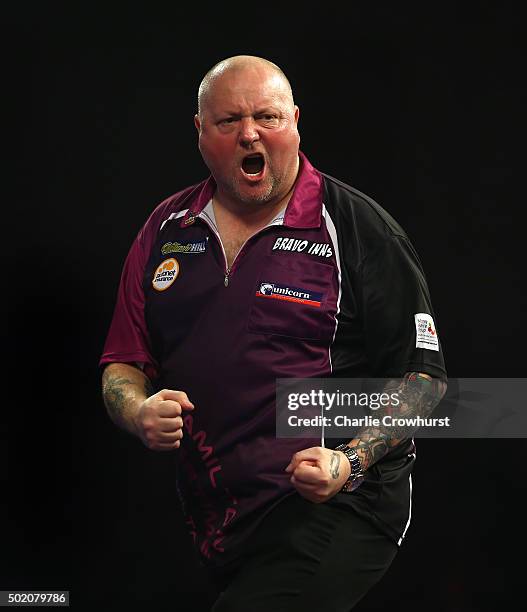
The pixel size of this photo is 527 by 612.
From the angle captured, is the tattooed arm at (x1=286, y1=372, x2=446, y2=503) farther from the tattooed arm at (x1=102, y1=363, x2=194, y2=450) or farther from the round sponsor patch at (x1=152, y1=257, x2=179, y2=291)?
the round sponsor patch at (x1=152, y1=257, x2=179, y2=291)

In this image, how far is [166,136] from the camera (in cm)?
294

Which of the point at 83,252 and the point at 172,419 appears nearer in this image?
the point at 172,419

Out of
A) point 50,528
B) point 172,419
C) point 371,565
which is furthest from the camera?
point 50,528

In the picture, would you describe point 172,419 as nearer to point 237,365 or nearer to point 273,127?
point 237,365

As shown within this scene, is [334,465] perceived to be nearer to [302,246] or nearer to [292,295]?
[292,295]

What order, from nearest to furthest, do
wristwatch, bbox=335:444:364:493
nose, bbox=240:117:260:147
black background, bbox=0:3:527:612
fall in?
wristwatch, bbox=335:444:364:493, nose, bbox=240:117:260:147, black background, bbox=0:3:527:612

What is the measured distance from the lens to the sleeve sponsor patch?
2.19 meters

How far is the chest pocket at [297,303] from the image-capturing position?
7.20ft

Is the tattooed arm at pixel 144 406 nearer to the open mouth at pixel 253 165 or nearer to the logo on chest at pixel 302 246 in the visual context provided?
the logo on chest at pixel 302 246

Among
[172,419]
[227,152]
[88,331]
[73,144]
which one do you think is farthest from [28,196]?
[172,419]

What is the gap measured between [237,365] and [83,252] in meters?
0.91

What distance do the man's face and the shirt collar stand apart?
4cm

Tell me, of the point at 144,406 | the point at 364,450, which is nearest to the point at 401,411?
the point at 364,450

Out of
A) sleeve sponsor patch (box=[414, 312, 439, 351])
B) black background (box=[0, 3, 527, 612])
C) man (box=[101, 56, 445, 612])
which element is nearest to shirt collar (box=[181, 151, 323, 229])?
man (box=[101, 56, 445, 612])
